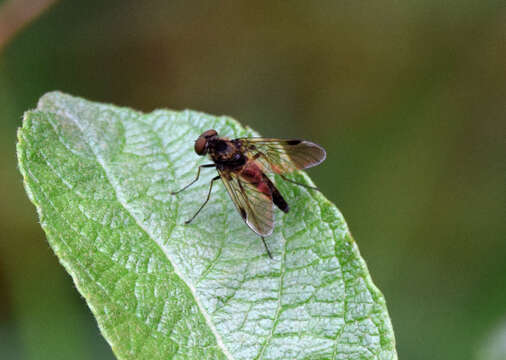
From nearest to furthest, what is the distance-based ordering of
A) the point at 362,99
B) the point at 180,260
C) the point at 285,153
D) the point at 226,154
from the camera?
the point at 180,260, the point at 226,154, the point at 285,153, the point at 362,99

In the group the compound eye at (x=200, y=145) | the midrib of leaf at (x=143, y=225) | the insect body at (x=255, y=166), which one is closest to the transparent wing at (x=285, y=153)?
the insect body at (x=255, y=166)

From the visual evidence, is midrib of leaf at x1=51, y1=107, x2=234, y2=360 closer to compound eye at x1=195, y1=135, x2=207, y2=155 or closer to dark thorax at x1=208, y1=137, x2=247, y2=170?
compound eye at x1=195, y1=135, x2=207, y2=155

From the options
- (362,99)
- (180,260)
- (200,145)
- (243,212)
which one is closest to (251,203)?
(243,212)

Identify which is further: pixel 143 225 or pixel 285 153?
pixel 285 153

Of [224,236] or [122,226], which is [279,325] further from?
[122,226]

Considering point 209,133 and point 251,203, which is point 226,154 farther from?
point 251,203

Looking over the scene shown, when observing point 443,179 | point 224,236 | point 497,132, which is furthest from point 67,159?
point 497,132

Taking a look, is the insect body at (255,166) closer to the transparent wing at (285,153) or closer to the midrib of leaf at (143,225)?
the transparent wing at (285,153)
